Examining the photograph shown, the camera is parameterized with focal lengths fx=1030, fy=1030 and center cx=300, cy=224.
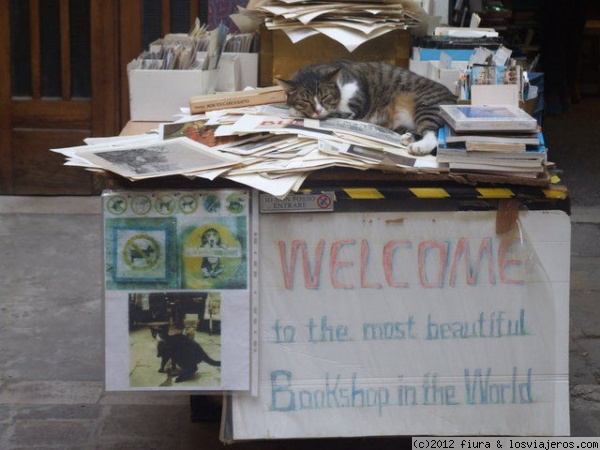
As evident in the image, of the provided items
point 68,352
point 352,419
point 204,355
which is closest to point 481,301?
point 352,419

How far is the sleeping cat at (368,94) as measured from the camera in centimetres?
404

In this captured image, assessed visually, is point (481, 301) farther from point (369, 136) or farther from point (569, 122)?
point (569, 122)

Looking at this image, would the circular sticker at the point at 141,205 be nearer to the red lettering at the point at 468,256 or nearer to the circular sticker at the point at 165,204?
the circular sticker at the point at 165,204

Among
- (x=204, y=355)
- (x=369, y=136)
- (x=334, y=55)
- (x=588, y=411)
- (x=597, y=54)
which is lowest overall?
(x=588, y=411)

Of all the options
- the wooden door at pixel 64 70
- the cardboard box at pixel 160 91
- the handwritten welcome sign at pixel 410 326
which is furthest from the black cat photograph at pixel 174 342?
the wooden door at pixel 64 70

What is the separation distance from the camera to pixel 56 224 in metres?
6.61

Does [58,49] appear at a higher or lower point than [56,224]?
higher

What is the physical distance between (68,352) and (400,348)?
209cm

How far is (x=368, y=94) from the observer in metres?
4.30

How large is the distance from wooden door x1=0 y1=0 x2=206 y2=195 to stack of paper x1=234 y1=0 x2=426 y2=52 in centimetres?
255

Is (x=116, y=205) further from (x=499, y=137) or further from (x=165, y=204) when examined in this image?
(x=499, y=137)

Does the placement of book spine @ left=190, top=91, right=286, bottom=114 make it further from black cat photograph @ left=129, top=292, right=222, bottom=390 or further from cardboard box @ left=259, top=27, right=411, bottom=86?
black cat photograph @ left=129, top=292, right=222, bottom=390

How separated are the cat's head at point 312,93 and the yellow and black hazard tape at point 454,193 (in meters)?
0.82

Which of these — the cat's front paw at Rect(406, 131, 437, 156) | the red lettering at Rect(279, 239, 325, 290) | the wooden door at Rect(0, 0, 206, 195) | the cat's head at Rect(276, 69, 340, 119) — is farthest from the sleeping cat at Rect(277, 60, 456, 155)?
the wooden door at Rect(0, 0, 206, 195)
